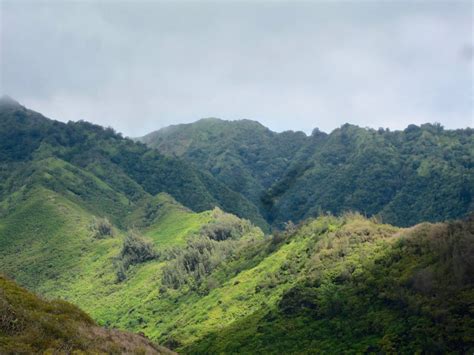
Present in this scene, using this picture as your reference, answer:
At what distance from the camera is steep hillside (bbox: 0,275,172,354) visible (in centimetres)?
2444

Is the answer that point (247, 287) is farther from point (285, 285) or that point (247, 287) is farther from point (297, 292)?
point (297, 292)

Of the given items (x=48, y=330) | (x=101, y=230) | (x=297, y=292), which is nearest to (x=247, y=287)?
(x=297, y=292)

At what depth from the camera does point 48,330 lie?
2622 cm

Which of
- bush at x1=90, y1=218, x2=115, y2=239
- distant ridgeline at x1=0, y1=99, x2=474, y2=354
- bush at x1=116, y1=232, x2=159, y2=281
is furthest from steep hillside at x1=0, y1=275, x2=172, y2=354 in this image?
bush at x1=90, y1=218, x2=115, y2=239

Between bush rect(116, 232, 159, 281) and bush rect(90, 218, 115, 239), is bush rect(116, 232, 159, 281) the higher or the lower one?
the lower one

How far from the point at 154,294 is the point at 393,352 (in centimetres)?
5289

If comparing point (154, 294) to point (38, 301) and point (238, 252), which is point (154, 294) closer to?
point (238, 252)

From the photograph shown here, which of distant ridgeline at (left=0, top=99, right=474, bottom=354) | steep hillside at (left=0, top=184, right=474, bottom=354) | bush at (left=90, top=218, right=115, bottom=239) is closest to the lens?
distant ridgeline at (left=0, top=99, right=474, bottom=354)

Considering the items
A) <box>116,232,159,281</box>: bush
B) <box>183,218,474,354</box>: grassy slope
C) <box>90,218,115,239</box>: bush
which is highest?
<box>90,218,115,239</box>: bush

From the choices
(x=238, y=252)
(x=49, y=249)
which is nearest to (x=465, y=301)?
(x=238, y=252)

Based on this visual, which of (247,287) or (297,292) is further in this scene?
(247,287)

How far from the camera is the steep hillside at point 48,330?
80.2 feet

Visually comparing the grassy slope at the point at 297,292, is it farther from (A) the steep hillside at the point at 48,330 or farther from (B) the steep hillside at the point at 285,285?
(A) the steep hillside at the point at 48,330

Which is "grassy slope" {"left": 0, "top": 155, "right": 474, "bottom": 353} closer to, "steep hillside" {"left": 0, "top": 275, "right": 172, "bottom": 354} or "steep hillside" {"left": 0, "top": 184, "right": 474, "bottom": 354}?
"steep hillside" {"left": 0, "top": 184, "right": 474, "bottom": 354}
